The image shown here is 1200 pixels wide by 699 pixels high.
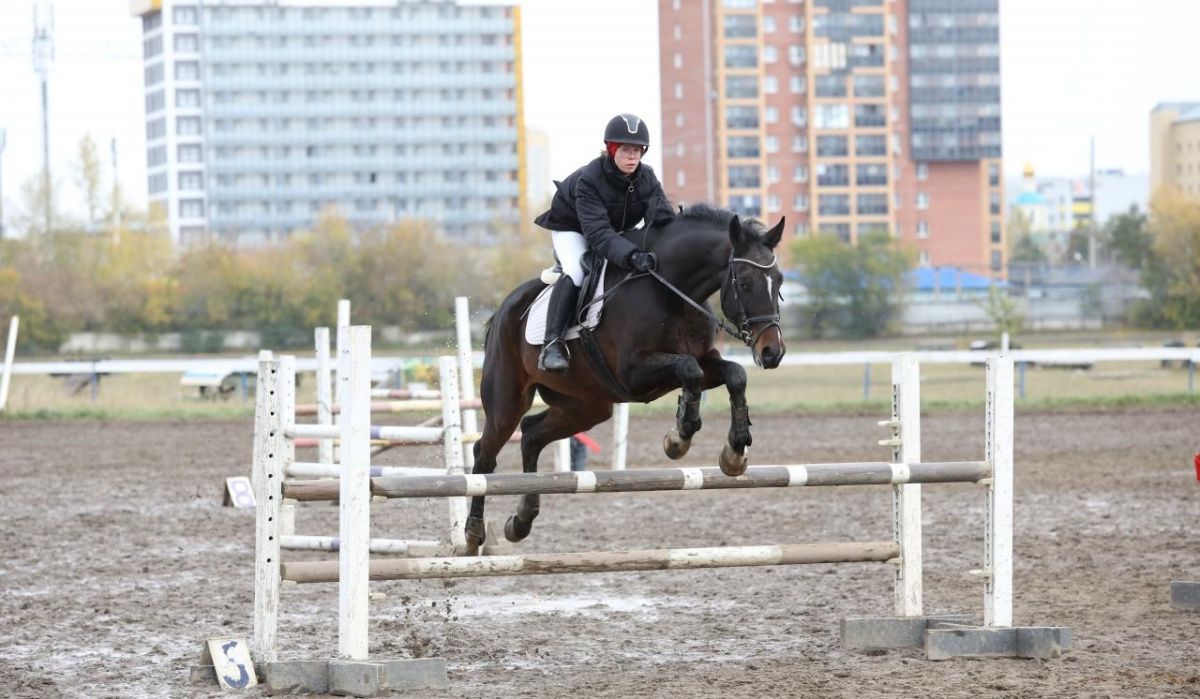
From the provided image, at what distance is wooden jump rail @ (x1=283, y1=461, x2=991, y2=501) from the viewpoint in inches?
233

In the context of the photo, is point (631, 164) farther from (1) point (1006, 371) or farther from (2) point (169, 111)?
(2) point (169, 111)

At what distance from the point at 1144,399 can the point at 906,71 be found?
6938cm

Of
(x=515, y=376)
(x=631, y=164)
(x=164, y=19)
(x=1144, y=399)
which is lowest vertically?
(x=1144, y=399)

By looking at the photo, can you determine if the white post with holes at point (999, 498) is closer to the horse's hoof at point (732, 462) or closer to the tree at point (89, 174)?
the horse's hoof at point (732, 462)

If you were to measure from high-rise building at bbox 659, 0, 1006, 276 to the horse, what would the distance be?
232 ft

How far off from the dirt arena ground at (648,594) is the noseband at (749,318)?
141 cm

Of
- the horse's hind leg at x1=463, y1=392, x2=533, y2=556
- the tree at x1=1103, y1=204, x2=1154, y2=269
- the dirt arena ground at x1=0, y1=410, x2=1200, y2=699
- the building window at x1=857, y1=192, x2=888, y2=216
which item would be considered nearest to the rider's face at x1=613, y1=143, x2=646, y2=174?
the horse's hind leg at x1=463, y1=392, x2=533, y2=556

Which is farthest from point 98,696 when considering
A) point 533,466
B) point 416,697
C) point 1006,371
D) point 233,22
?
point 233,22

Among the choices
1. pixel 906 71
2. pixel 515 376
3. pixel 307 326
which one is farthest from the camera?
pixel 906 71

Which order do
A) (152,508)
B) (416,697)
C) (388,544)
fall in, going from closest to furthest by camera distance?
1. (416,697)
2. (388,544)
3. (152,508)

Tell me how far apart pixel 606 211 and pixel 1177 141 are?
350 ft

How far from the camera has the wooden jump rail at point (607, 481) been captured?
19.4ft

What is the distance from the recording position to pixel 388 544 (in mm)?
9320

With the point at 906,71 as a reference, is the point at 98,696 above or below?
below
